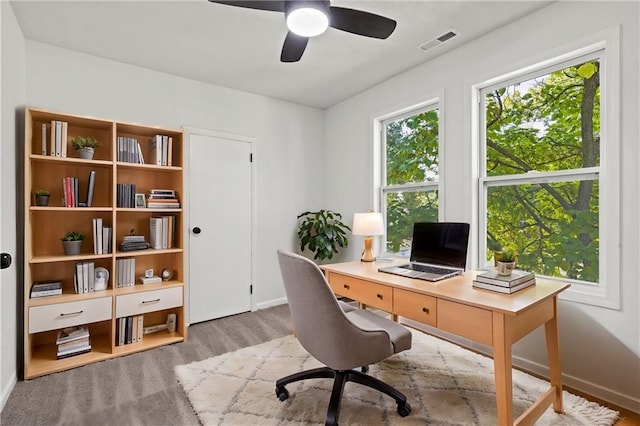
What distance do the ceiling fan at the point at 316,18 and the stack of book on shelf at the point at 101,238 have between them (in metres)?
1.95

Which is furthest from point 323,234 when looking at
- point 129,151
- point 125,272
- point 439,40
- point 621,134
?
point 621,134

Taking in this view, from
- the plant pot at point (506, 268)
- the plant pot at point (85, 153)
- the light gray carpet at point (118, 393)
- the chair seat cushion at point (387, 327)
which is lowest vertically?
the light gray carpet at point (118, 393)

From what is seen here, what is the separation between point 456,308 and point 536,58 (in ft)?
6.14

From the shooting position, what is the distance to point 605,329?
194 centimetres

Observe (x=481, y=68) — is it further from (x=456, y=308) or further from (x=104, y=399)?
(x=104, y=399)

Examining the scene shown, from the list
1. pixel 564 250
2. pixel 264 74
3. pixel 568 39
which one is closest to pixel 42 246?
pixel 264 74

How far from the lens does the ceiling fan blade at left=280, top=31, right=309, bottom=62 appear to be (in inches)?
77.5

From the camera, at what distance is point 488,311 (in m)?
1.45

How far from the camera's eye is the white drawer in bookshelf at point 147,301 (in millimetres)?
2528

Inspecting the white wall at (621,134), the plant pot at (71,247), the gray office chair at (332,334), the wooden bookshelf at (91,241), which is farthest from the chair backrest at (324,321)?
the plant pot at (71,247)

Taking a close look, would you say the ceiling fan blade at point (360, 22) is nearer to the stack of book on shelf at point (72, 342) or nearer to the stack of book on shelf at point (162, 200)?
the stack of book on shelf at point (162, 200)

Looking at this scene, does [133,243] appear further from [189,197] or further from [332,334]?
[332,334]

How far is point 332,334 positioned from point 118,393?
1505mm

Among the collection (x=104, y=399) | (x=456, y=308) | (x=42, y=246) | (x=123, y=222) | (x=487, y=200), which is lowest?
(x=104, y=399)
